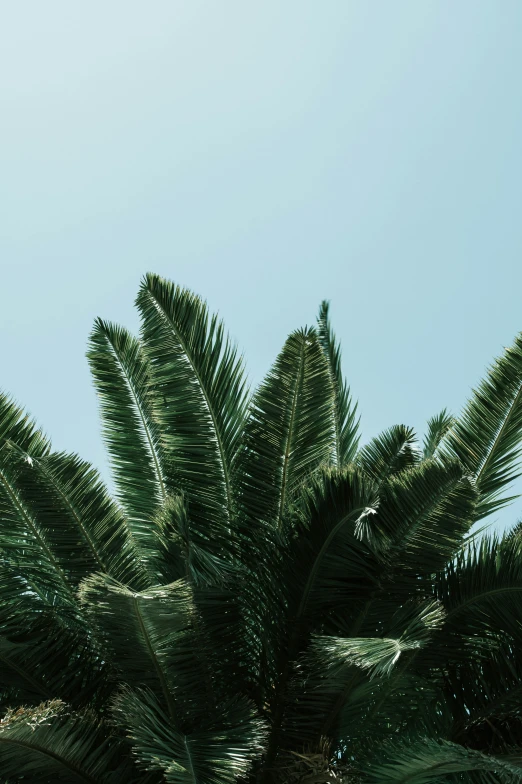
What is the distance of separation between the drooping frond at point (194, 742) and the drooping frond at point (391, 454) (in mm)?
2699

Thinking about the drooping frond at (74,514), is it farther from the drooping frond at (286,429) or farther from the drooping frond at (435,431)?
the drooping frond at (435,431)

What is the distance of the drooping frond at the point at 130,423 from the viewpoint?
8594 millimetres

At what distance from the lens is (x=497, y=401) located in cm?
789

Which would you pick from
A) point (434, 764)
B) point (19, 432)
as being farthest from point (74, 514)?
point (434, 764)

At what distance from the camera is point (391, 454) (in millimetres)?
8281

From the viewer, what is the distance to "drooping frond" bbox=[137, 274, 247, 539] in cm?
792

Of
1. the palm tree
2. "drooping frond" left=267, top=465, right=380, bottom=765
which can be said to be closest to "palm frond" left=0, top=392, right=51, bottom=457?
the palm tree

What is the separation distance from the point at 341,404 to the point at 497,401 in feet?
7.88

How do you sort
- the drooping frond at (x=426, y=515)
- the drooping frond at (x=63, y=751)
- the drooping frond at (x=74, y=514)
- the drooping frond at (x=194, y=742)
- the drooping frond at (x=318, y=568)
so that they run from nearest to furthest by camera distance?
the drooping frond at (x=194, y=742) < the drooping frond at (x=63, y=751) < the drooping frond at (x=318, y=568) < the drooping frond at (x=426, y=515) < the drooping frond at (x=74, y=514)

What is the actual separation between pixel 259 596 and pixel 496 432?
2.53 meters

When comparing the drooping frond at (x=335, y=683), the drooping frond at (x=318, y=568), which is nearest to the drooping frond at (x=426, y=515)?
the drooping frond at (x=318, y=568)

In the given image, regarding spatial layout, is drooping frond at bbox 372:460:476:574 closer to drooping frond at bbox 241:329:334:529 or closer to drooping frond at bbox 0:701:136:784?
drooping frond at bbox 241:329:334:529

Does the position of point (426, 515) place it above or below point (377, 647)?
above

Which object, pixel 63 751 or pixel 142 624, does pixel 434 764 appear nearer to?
pixel 142 624
